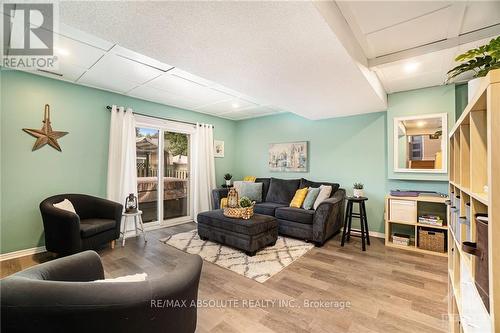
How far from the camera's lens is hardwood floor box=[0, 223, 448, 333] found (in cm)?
174

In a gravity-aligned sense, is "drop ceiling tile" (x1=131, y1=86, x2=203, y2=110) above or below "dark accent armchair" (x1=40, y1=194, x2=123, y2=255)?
above

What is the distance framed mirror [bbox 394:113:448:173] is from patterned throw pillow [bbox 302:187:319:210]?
1333 millimetres

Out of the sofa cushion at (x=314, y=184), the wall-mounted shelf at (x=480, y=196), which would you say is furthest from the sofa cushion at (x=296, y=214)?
the wall-mounted shelf at (x=480, y=196)

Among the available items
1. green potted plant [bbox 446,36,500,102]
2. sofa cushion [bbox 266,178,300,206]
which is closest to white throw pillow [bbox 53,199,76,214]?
sofa cushion [bbox 266,178,300,206]

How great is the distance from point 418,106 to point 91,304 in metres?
4.47

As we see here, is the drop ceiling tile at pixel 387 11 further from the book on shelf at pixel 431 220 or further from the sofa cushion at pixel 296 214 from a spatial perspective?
the book on shelf at pixel 431 220

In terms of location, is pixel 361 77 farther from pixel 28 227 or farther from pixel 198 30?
pixel 28 227

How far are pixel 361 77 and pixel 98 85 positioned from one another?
3802 mm

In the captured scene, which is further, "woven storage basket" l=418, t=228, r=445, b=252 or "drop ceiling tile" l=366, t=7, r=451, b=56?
"woven storage basket" l=418, t=228, r=445, b=252

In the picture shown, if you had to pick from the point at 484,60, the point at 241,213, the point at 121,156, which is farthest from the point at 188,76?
the point at 484,60

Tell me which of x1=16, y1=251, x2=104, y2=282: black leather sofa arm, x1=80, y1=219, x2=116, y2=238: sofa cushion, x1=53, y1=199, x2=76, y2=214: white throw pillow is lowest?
x1=80, y1=219, x2=116, y2=238: sofa cushion

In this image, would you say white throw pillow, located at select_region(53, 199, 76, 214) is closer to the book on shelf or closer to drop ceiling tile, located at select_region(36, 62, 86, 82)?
drop ceiling tile, located at select_region(36, 62, 86, 82)

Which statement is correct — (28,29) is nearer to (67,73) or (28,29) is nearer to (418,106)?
(67,73)

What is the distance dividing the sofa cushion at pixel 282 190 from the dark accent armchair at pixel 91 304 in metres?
3.47
